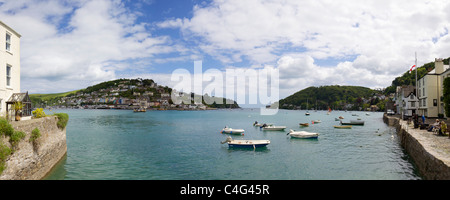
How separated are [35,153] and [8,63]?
371 inches

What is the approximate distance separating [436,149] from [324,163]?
9473 millimetres

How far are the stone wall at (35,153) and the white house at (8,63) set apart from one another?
386 cm

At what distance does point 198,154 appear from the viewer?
30297 mm

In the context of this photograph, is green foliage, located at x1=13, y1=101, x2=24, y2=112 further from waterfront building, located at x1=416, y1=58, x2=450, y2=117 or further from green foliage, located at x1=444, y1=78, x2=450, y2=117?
waterfront building, located at x1=416, y1=58, x2=450, y2=117

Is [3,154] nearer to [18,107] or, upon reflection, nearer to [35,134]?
[35,134]

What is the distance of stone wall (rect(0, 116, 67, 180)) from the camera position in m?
14.1

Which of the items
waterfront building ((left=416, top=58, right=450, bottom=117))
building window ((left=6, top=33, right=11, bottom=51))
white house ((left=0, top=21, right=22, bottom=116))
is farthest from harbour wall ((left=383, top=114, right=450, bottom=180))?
waterfront building ((left=416, top=58, right=450, bottom=117))

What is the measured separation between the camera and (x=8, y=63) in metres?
20.5

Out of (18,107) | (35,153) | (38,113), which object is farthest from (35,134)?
(38,113)

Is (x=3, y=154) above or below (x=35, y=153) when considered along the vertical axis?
above

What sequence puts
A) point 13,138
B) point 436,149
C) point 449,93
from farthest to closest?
point 449,93 → point 436,149 → point 13,138

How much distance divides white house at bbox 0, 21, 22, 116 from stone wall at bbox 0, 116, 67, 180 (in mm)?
3856
